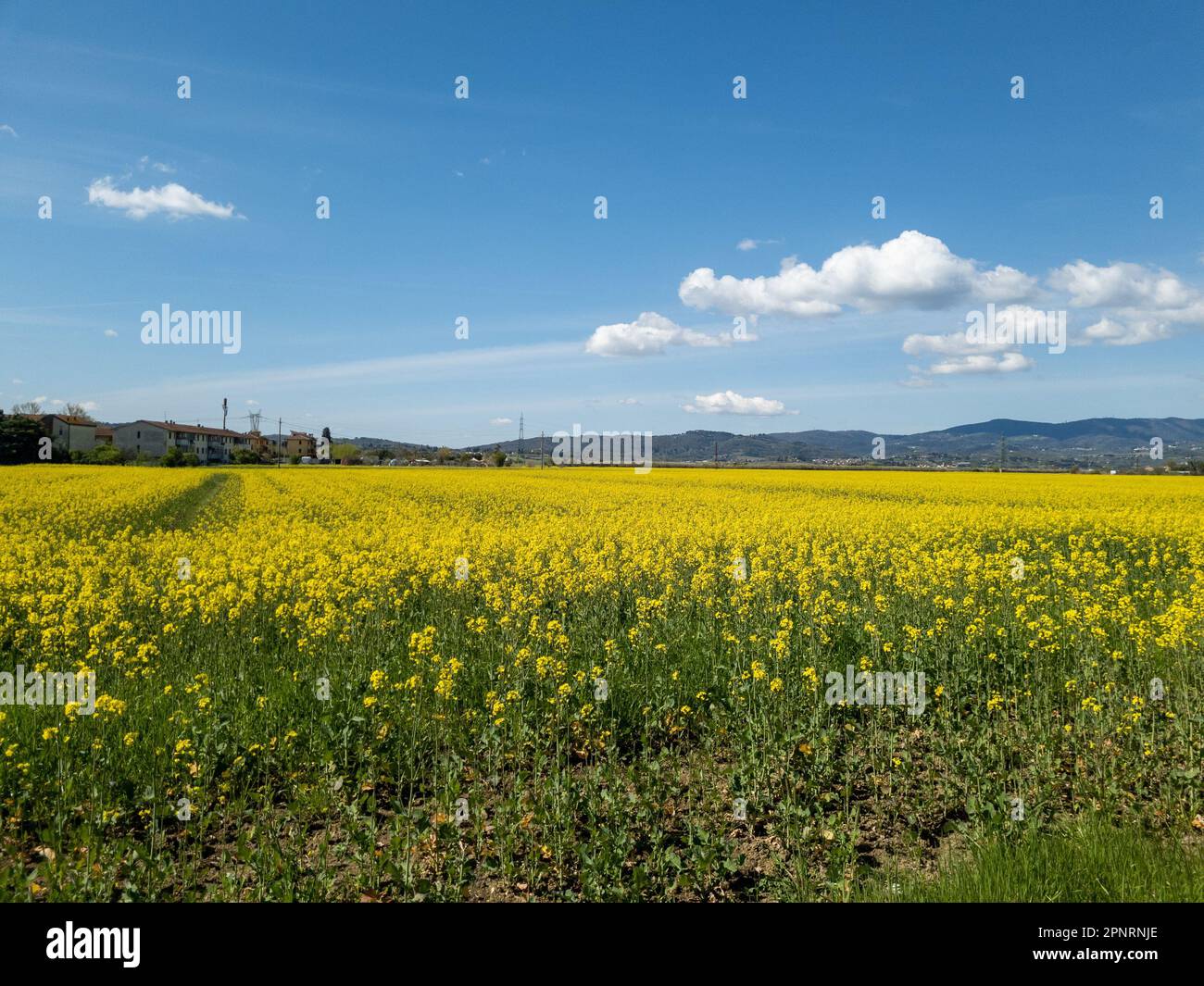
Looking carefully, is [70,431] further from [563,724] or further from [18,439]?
[563,724]

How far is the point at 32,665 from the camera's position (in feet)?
26.7

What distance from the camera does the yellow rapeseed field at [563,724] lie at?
4742 mm

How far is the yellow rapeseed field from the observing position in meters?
4.74

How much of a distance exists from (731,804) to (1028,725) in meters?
3.15

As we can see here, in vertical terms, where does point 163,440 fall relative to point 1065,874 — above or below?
above

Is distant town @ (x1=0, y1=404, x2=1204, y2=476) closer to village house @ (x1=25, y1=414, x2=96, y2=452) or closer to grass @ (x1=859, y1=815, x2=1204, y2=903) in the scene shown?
village house @ (x1=25, y1=414, x2=96, y2=452)

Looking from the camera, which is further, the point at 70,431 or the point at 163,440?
the point at 163,440

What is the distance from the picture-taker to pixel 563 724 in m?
6.58

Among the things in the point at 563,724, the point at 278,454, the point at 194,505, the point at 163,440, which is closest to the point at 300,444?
the point at 163,440

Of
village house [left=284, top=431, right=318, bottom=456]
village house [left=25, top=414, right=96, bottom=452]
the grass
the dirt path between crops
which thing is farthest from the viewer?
village house [left=284, top=431, right=318, bottom=456]

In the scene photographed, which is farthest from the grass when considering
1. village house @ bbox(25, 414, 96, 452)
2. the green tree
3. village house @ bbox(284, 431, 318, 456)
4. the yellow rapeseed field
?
village house @ bbox(284, 431, 318, 456)

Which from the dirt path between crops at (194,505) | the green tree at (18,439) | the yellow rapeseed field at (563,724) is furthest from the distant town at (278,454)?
the yellow rapeseed field at (563,724)
